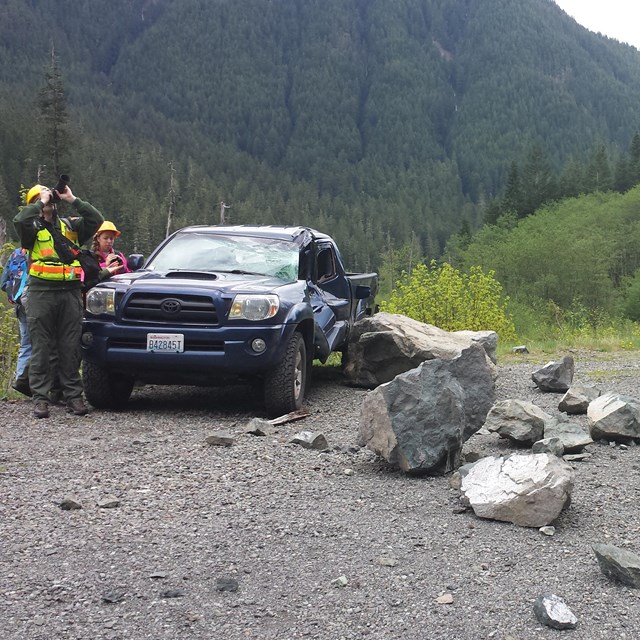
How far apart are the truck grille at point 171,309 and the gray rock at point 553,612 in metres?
4.66

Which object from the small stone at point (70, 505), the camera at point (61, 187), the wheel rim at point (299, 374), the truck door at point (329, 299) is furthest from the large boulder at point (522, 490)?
the camera at point (61, 187)

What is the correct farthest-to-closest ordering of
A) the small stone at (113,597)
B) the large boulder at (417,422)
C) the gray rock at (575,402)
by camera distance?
1. the gray rock at (575,402)
2. the large boulder at (417,422)
3. the small stone at (113,597)

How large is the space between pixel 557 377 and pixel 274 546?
6486 millimetres

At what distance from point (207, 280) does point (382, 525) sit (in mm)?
4074

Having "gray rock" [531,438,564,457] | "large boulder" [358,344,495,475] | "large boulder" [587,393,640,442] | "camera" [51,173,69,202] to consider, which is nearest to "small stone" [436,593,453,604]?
"large boulder" [358,344,495,475]

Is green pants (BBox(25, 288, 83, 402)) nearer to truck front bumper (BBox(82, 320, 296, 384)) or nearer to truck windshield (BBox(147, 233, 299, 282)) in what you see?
truck front bumper (BBox(82, 320, 296, 384))

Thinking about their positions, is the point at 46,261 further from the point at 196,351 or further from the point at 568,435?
the point at 568,435

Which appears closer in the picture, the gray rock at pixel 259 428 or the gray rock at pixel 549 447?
the gray rock at pixel 549 447

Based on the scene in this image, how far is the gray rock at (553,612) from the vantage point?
10.1ft

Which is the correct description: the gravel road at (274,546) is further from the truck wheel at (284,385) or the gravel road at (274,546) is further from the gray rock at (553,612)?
the truck wheel at (284,385)

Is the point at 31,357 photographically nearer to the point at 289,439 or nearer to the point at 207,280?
the point at 207,280

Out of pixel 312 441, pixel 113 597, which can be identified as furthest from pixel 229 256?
pixel 113 597

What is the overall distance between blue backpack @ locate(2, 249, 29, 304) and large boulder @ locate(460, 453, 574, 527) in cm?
544

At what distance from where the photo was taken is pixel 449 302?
2088 cm
